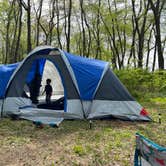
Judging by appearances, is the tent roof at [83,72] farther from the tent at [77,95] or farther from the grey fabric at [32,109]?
the grey fabric at [32,109]

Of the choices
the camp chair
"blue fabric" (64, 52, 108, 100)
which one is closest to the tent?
"blue fabric" (64, 52, 108, 100)

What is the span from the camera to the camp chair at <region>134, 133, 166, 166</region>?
9.57 feet

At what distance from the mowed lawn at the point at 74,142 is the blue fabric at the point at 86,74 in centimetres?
88

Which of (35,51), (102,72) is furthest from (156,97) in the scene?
(35,51)

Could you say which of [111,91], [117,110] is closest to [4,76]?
[111,91]

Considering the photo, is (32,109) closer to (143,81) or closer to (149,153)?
(149,153)

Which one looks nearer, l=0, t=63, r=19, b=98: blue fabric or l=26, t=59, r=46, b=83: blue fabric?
l=0, t=63, r=19, b=98: blue fabric

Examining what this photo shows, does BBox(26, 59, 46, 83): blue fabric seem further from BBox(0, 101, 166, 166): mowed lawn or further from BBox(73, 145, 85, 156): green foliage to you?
BBox(73, 145, 85, 156): green foliage

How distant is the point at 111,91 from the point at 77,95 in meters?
0.99

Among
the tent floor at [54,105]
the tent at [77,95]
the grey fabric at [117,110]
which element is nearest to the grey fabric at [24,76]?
the tent at [77,95]

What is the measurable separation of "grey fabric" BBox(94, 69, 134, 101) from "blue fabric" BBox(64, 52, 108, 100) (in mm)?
184

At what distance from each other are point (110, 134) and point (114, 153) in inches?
53.2

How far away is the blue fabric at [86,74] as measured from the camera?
28.7ft

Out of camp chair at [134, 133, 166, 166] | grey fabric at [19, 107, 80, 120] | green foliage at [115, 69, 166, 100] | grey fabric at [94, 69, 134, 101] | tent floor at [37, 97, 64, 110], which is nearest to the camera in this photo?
camp chair at [134, 133, 166, 166]
